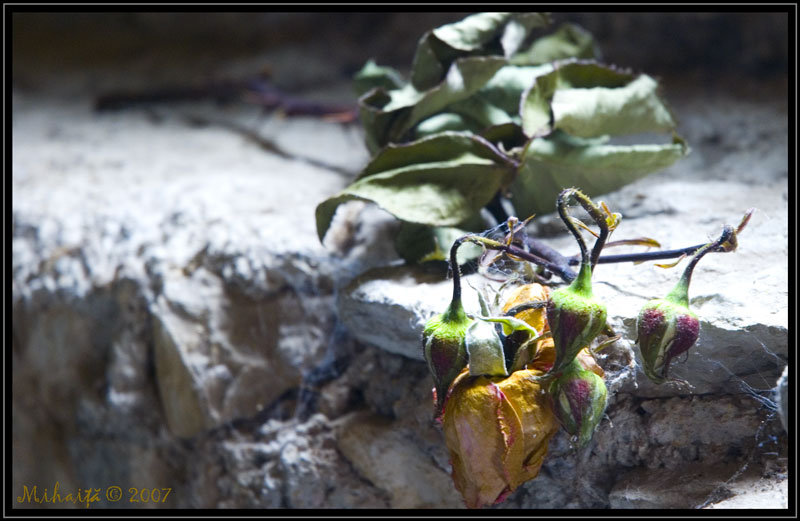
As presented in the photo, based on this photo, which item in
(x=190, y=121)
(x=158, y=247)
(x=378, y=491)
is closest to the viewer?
(x=378, y=491)

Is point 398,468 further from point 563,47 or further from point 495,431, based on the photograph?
point 563,47

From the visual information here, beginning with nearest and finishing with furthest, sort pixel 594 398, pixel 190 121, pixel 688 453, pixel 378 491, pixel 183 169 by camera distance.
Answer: pixel 594 398
pixel 688 453
pixel 378 491
pixel 183 169
pixel 190 121

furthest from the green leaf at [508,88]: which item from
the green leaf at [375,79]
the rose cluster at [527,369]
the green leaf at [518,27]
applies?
the rose cluster at [527,369]

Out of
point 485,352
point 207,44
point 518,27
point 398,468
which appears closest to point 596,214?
point 485,352

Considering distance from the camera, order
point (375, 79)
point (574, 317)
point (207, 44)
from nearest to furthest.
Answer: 1. point (574, 317)
2. point (375, 79)
3. point (207, 44)

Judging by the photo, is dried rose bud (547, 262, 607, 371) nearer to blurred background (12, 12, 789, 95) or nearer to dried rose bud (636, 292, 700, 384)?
dried rose bud (636, 292, 700, 384)
